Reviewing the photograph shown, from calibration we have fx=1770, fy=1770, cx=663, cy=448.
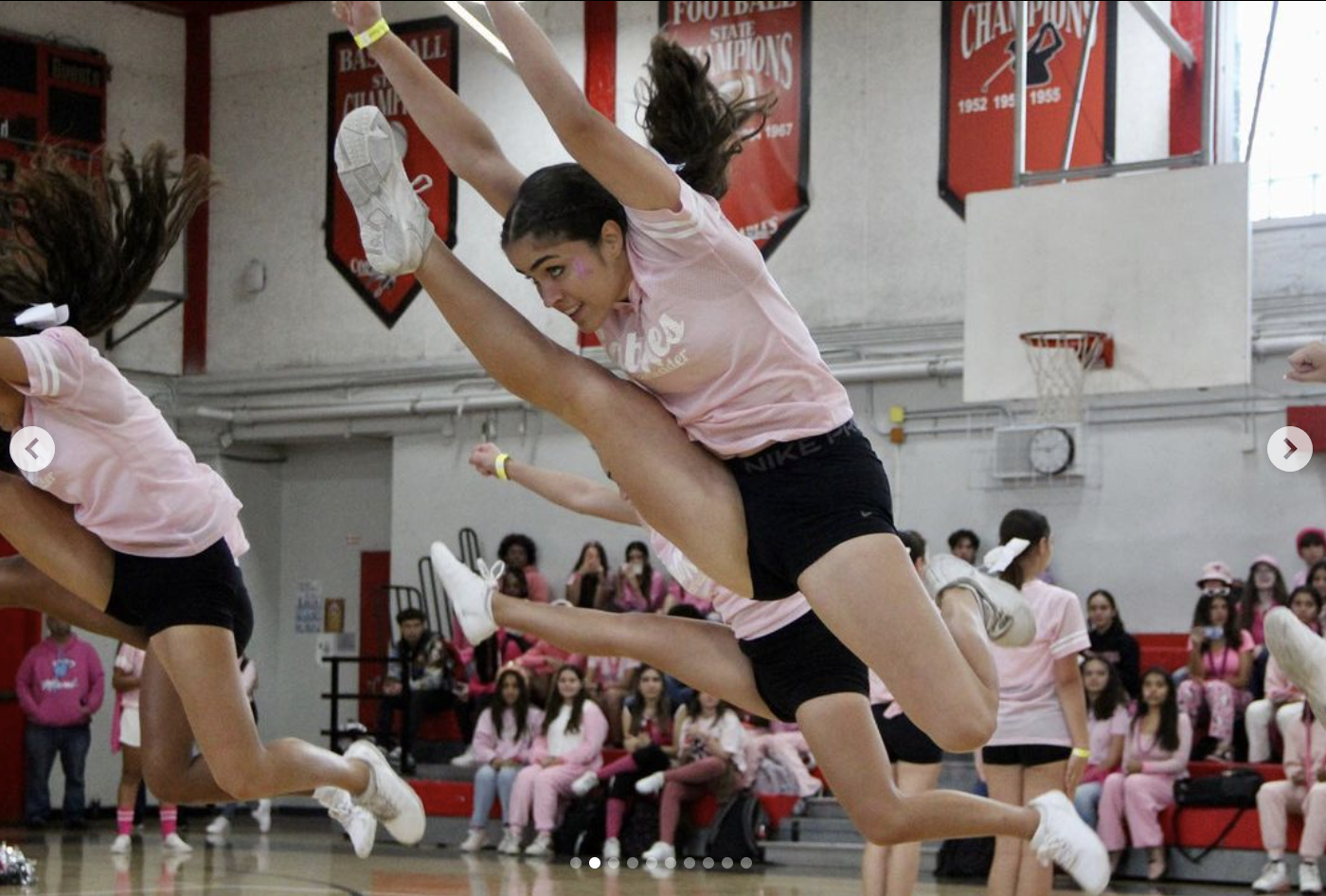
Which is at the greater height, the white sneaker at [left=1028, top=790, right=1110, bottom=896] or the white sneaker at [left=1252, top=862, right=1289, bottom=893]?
the white sneaker at [left=1028, top=790, right=1110, bottom=896]

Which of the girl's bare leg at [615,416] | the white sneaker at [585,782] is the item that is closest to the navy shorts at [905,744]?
the girl's bare leg at [615,416]

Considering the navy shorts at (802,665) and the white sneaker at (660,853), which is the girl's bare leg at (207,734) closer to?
the navy shorts at (802,665)

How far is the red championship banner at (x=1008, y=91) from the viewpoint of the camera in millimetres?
14180

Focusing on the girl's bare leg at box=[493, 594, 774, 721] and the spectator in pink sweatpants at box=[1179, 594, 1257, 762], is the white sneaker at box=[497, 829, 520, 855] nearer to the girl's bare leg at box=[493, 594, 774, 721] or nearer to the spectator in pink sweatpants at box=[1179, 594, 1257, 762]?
the spectator in pink sweatpants at box=[1179, 594, 1257, 762]

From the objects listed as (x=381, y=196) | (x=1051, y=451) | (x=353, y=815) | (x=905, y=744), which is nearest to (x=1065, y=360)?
(x=1051, y=451)

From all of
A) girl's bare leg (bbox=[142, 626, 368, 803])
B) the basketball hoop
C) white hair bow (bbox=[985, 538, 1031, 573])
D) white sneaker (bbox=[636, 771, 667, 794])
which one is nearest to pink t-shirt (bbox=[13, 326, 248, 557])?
girl's bare leg (bbox=[142, 626, 368, 803])

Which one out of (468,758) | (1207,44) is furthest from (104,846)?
(1207,44)

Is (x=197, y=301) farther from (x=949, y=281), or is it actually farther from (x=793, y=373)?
(x=793, y=373)

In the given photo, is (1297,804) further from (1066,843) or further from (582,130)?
(582,130)

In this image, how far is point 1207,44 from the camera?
37.4 ft

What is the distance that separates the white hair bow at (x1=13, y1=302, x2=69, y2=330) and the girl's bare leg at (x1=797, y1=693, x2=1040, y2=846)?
248cm

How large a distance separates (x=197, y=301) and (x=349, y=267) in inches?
83.6

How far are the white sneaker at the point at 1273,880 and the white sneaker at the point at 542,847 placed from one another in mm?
5040

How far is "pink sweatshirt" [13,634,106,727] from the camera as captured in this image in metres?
15.5
